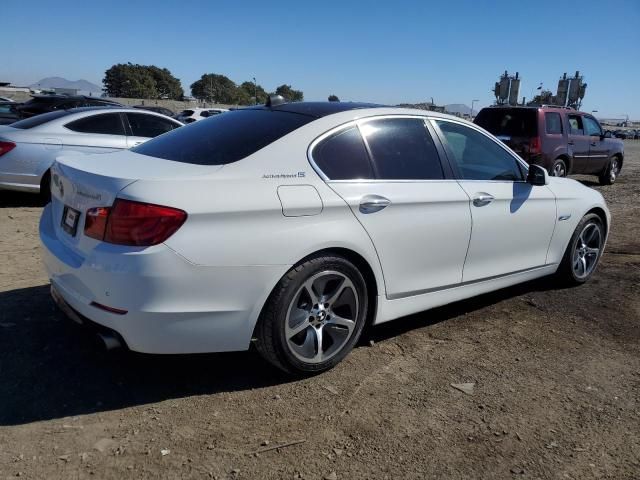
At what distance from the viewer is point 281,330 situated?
300cm

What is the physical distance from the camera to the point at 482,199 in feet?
13.0

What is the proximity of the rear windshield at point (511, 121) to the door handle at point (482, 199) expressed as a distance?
7824 millimetres

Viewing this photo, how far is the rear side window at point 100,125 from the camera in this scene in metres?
7.71

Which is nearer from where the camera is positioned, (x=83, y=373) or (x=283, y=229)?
(x=283, y=229)

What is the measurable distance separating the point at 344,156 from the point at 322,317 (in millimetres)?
996

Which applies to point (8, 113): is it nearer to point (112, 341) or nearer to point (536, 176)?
point (112, 341)

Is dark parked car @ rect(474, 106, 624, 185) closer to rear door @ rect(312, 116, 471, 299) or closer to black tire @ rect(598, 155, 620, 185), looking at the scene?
black tire @ rect(598, 155, 620, 185)

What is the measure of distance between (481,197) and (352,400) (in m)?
1.81

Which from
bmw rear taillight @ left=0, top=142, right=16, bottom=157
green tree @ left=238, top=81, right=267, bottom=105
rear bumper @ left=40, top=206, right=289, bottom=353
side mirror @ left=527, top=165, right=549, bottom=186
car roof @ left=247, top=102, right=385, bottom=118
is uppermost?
green tree @ left=238, top=81, right=267, bottom=105

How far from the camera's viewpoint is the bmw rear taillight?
7125 millimetres

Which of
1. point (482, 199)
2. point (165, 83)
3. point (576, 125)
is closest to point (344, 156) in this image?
point (482, 199)

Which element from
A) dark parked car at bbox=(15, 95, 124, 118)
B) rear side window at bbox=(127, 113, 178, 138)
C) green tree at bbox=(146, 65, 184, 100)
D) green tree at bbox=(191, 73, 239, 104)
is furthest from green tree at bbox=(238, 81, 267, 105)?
rear side window at bbox=(127, 113, 178, 138)

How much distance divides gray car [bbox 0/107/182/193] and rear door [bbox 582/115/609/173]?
1018 centimetres

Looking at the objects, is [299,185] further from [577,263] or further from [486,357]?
[577,263]
